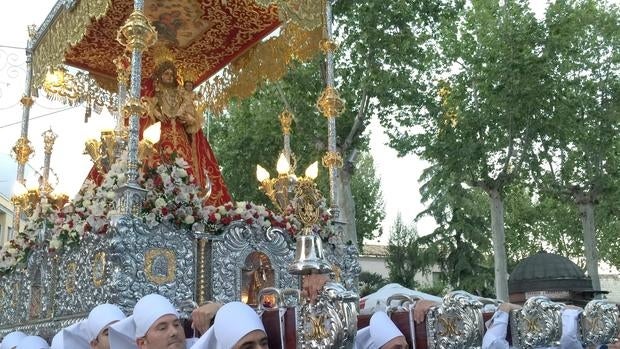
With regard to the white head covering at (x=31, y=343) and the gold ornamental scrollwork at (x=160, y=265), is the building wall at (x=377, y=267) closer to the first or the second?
the gold ornamental scrollwork at (x=160, y=265)

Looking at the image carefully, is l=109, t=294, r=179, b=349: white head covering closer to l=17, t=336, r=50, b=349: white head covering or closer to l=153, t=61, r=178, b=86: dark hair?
l=17, t=336, r=50, b=349: white head covering

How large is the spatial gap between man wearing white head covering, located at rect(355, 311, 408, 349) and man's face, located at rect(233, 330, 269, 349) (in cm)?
69

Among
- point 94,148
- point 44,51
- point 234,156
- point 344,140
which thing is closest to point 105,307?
point 94,148

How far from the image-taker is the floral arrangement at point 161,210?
8391 mm

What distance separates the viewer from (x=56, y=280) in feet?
31.2

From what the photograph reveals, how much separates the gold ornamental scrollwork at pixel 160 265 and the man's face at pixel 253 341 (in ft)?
13.7

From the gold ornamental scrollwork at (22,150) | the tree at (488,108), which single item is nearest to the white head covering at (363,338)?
the gold ornamental scrollwork at (22,150)

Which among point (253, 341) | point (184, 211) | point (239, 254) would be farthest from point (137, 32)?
point (253, 341)

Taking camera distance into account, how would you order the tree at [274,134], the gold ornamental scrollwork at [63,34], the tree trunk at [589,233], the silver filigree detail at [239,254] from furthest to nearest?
1. the tree trunk at [589,233]
2. the tree at [274,134]
3. the gold ornamental scrollwork at [63,34]
4. the silver filigree detail at [239,254]

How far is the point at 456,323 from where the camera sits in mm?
4281

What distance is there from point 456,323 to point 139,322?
2521 millimetres

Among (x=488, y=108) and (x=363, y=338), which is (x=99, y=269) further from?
(x=488, y=108)

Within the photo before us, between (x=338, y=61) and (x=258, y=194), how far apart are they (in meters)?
5.28

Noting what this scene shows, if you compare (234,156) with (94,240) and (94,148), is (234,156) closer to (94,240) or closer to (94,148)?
(94,148)
